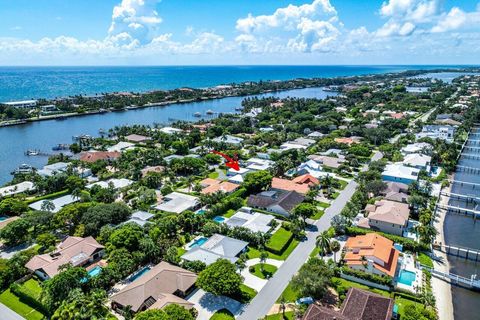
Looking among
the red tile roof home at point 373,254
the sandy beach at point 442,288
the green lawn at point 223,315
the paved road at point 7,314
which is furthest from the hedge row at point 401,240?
the paved road at point 7,314

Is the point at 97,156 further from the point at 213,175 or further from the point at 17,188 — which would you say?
the point at 213,175

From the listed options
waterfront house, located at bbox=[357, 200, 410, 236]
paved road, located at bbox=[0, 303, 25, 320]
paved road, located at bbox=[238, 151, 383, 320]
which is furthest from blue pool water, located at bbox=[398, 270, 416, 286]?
paved road, located at bbox=[0, 303, 25, 320]

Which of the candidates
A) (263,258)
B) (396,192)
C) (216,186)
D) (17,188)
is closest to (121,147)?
(17,188)

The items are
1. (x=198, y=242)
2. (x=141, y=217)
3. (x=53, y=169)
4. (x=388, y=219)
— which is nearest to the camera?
(x=198, y=242)

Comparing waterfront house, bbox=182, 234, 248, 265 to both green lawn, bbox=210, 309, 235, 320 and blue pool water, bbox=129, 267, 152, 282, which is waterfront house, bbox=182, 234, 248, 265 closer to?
blue pool water, bbox=129, 267, 152, 282

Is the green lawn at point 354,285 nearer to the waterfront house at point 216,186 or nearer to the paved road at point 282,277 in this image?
the paved road at point 282,277

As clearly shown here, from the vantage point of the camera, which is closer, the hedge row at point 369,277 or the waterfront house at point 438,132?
the hedge row at point 369,277

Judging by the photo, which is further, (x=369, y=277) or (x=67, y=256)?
(x=67, y=256)
